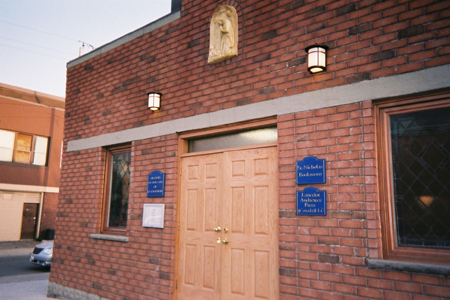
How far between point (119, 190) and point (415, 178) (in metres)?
5.12

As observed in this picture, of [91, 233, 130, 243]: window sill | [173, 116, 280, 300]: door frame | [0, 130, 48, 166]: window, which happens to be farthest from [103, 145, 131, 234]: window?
[0, 130, 48, 166]: window

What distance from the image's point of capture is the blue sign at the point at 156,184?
20.1 ft

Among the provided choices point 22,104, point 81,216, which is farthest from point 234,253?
point 22,104

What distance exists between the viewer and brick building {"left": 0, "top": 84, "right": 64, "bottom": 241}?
772 inches

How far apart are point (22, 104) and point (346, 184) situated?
19965 mm

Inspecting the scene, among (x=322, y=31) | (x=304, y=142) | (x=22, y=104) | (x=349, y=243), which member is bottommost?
(x=349, y=243)

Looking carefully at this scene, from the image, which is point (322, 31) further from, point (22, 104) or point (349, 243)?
point (22, 104)

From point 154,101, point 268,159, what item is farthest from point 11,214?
point 268,159

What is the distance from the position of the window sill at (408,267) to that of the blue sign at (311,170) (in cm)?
101

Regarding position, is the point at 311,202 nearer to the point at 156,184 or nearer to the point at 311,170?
the point at 311,170

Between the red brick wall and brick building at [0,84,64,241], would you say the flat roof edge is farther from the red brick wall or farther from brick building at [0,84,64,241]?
brick building at [0,84,64,241]

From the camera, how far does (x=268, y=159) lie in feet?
16.6

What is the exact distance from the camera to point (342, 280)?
411cm

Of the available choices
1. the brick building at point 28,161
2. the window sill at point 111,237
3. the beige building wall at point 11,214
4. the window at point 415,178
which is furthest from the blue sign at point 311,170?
the beige building wall at point 11,214
